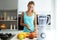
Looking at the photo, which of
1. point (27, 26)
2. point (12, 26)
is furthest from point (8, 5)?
point (27, 26)

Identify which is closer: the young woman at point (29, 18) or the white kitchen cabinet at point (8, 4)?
the young woman at point (29, 18)

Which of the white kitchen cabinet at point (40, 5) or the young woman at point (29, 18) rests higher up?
the white kitchen cabinet at point (40, 5)

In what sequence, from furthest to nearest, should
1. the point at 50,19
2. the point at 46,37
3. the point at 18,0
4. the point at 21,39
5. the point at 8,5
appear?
the point at 8,5
the point at 18,0
the point at 50,19
the point at 21,39
the point at 46,37

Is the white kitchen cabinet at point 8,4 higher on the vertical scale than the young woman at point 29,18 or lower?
higher

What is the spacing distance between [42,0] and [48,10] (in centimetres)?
23

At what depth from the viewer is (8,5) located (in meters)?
2.55

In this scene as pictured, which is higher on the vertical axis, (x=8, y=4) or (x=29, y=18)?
(x=8, y=4)

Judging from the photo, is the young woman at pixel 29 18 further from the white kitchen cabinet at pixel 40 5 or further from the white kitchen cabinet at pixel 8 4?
the white kitchen cabinet at pixel 8 4

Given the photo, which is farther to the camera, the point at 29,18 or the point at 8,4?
the point at 8,4

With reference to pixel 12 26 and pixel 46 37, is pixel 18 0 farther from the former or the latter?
pixel 46 37

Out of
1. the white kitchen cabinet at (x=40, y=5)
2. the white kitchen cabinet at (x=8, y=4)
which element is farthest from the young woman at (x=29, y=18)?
the white kitchen cabinet at (x=8, y=4)

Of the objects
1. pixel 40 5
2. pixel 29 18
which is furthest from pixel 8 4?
pixel 40 5

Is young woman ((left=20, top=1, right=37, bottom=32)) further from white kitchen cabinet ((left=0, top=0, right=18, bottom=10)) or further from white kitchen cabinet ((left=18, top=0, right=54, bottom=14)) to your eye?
white kitchen cabinet ((left=0, top=0, right=18, bottom=10))

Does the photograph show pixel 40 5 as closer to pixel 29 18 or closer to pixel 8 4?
pixel 29 18
